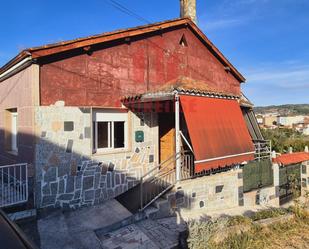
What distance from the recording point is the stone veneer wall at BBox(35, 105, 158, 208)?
8.94 m

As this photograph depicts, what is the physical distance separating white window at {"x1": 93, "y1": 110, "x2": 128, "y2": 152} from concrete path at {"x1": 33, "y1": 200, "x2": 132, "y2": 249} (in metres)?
2.35

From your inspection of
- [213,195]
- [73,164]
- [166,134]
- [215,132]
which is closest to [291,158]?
[213,195]

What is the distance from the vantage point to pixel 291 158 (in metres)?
16.3

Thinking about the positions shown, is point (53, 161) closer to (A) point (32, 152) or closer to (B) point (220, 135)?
(A) point (32, 152)

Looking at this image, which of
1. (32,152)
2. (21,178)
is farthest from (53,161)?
(21,178)

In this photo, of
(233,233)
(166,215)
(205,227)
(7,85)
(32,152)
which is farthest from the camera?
(7,85)

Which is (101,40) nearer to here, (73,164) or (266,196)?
(73,164)

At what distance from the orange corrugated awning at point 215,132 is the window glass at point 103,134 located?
353 centimetres

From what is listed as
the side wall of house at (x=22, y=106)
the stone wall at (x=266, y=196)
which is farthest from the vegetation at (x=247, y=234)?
the side wall of house at (x=22, y=106)

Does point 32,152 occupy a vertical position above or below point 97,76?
below

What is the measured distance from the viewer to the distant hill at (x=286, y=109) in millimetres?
116812

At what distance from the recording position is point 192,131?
9.52 metres

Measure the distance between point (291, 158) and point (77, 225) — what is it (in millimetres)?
13713

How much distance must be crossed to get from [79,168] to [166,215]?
3853 millimetres
